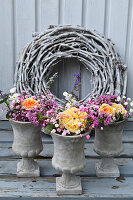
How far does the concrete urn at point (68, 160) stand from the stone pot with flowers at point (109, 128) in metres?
0.13

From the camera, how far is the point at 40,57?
66.2 inches

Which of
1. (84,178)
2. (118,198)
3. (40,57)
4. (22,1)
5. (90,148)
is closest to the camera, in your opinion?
(118,198)

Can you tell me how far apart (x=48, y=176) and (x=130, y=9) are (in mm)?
1284

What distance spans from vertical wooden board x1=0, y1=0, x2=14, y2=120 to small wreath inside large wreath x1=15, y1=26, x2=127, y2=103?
206 mm

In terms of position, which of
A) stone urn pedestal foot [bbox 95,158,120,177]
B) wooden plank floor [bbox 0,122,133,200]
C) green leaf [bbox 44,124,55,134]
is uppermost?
green leaf [bbox 44,124,55,134]

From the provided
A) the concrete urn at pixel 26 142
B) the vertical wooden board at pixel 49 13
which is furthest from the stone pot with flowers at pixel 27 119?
the vertical wooden board at pixel 49 13

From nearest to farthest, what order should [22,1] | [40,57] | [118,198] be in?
[118,198] < [40,57] < [22,1]

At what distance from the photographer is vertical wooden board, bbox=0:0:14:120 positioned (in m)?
1.84

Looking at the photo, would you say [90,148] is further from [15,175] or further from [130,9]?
[130,9]

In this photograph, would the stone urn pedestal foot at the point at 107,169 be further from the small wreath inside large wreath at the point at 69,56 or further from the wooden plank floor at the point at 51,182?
the small wreath inside large wreath at the point at 69,56

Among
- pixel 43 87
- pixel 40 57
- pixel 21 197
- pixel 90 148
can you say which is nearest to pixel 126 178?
pixel 90 148

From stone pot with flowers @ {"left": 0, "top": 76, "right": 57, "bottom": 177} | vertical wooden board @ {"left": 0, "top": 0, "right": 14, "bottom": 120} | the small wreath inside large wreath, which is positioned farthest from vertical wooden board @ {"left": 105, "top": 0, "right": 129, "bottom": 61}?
stone pot with flowers @ {"left": 0, "top": 76, "right": 57, "bottom": 177}

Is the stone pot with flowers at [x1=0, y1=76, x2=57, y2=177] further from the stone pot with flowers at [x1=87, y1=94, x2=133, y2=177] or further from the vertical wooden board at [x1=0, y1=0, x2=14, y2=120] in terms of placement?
the vertical wooden board at [x1=0, y1=0, x2=14, y2=120]

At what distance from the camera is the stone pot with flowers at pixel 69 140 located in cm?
101
